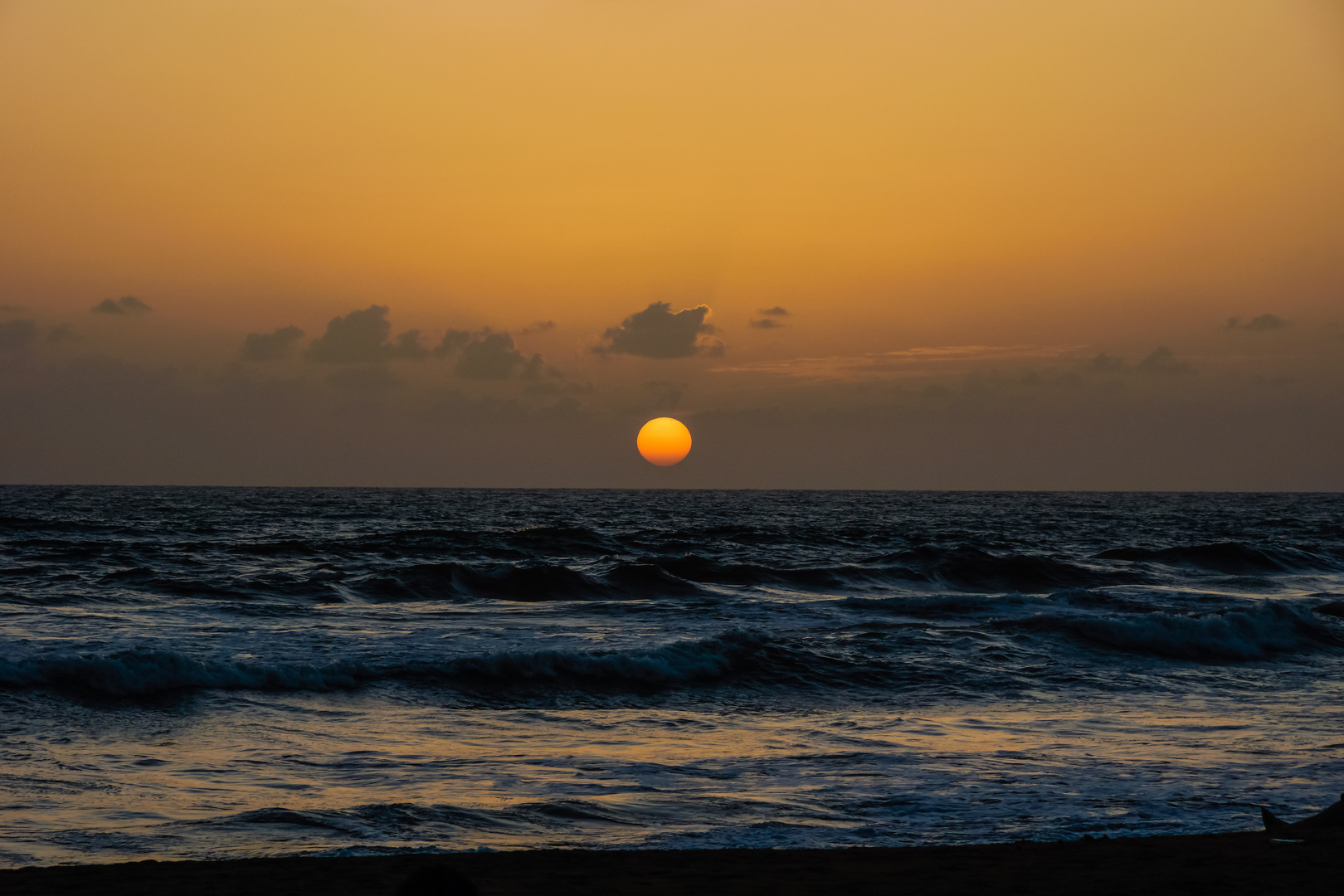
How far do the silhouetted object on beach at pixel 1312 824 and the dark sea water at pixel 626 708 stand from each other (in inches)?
19.0

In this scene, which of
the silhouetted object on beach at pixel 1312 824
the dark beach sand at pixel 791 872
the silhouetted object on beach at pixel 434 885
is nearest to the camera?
the silhouetted object on beach at pixel 434 885

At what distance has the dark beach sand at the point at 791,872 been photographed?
6.89m

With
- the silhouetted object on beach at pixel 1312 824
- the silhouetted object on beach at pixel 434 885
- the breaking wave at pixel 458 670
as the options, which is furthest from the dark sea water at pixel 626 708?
the silhouetted object on beach at pixel 434 885

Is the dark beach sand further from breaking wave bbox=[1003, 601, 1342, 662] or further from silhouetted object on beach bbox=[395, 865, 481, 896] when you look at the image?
breaking wave bbox=[1003, 601, 1342, 662]

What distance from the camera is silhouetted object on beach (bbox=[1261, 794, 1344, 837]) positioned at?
8.27 m

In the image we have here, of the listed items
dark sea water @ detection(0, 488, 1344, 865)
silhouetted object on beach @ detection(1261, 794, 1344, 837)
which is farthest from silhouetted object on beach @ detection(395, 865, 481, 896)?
silhouetted object on beach @ detection(1261, 794, 1344, 837)

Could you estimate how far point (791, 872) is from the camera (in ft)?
24.2

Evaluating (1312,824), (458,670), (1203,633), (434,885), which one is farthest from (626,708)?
(1203,633)

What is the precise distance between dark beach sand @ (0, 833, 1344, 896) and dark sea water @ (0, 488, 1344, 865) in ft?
1.92

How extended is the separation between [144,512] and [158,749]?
202 feet

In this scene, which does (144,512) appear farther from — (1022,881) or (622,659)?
(1022,881)

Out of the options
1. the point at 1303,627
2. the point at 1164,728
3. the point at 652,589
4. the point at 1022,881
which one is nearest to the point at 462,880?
the point at 1022,881

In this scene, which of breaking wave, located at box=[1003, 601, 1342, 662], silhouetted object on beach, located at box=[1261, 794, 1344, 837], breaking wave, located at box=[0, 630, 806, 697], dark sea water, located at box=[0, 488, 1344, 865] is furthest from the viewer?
breaking wave, located at box=[1003, 601, 1342, 662]

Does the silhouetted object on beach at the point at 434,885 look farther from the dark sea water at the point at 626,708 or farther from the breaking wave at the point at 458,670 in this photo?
the breaking wave at the point at 458,670
